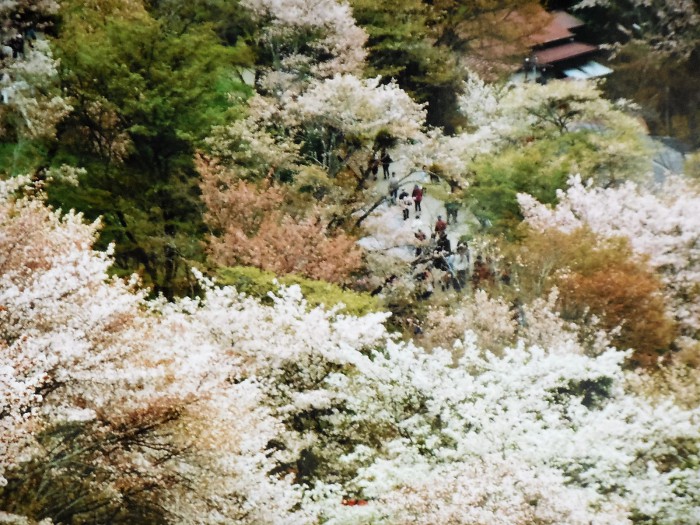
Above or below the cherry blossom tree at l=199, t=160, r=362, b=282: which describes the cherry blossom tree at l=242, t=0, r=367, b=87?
above

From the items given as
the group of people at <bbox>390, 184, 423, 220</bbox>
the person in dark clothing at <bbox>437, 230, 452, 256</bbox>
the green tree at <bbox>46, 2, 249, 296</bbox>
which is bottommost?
the person in dark clothing at <bbox>437, 230, 452, 256</bbox>

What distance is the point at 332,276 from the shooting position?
55.0ft

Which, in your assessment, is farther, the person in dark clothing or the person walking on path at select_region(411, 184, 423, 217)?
the person walking on path at select_region(411, 184, 423, 217)

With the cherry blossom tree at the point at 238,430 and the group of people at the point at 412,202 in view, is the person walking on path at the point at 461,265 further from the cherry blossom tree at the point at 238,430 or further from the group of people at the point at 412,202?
the cherry blossom tree at the point at 238,430

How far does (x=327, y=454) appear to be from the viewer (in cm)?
1233

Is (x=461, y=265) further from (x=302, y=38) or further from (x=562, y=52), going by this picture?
(x=562, y=52)

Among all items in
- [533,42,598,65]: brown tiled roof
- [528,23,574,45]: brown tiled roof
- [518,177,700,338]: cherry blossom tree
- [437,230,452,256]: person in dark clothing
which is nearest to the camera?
[518,177,700,338]: cherry blossom tree

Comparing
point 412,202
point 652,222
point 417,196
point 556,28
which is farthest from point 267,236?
point 556,28

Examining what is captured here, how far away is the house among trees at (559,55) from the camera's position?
35.0 metres

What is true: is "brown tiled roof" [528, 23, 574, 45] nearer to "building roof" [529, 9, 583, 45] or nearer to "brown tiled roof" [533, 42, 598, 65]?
"building roof" [529, 9, 583, 45]

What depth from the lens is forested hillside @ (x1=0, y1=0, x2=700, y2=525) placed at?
8.73m

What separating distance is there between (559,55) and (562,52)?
59cm

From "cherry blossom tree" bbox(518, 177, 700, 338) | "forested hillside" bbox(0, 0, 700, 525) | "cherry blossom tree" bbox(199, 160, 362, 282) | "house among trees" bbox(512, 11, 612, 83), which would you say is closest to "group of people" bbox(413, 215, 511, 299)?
"forested hillside" bbox(0, 0, 700, 525)

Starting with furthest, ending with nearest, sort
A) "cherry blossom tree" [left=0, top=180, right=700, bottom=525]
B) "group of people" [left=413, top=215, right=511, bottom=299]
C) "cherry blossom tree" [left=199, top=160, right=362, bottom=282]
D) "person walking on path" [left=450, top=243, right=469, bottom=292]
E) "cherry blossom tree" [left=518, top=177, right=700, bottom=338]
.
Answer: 1. "person walking on path" [left=450, top=243, right=469, bottom=292]
2. "group of people" [left=413, top=215, right=511, bottom=299]
3. "cherry blossom tree" [left=518, top=177, right=700, bottom=338]
4. "cherry blossom tree" [left=199, top=160, right=362, bottom=282]
5. "cherry blossom tree" [left=0, top=180, right=700, bottom=525]
